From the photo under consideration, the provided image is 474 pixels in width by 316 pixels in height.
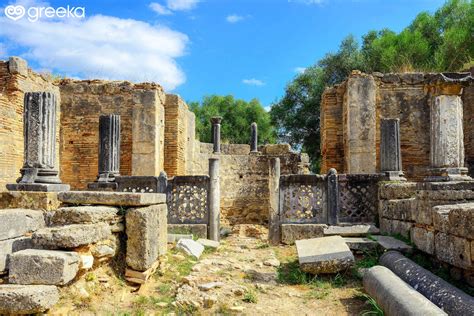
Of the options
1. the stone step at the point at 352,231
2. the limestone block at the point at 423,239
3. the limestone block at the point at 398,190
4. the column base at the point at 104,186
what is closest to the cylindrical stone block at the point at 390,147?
the limestone block at the point at 398,190

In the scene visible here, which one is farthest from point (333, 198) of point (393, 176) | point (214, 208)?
point (214, 208)

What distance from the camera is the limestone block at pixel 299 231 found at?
809 cm

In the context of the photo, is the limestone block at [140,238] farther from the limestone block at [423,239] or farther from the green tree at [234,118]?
the green tree at [234,118]

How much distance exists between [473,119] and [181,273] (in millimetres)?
11301

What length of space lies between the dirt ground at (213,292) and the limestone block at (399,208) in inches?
62.3

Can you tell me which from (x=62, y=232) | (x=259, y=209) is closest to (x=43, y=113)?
(x=62, y=232)

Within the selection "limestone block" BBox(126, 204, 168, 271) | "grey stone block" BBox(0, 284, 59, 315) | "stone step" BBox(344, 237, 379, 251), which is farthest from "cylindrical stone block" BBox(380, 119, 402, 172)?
"grey stone block" BBox(0, 284, 59, 315)

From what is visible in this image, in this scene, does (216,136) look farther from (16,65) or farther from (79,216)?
(79,216)

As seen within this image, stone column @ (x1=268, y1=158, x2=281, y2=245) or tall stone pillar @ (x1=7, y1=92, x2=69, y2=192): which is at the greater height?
tall stone pillar @ (x1=7, y1=92, x2=69, y2=192)

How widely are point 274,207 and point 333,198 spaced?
51.6 inches

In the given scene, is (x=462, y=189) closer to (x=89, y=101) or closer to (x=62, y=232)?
(x=62, y=232)

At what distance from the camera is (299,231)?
8.12 meters

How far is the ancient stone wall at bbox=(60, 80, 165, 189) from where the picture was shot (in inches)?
483

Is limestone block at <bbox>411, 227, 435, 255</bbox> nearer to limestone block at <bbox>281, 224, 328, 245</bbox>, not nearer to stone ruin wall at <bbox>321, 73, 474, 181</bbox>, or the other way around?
limestone block at <bbox>281, 224, 328, 245</bbox>
